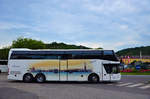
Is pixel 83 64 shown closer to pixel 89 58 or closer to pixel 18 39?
pixel 89 58

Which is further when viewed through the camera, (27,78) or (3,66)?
(3,66)

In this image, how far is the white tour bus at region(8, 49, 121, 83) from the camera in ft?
64.8

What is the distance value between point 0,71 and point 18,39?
908 centimetres

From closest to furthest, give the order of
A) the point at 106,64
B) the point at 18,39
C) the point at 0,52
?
the point at 106,64
the point at 18,39
the point at 0,52

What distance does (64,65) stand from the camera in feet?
65.8

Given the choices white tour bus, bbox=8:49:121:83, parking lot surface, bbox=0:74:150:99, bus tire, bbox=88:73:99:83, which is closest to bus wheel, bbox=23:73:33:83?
white tour bus, bbox=8:49:121:83

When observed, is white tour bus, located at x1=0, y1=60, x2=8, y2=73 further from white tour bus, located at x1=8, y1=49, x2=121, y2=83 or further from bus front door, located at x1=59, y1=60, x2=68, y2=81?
bus front door, located at x1=59, y1=60, x2=68, y2=81

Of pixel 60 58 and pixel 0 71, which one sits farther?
pixel 0 71

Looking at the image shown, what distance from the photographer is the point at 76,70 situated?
1994cm

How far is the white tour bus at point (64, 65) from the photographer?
19.8 meters

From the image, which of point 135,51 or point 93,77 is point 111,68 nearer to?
point 93,77

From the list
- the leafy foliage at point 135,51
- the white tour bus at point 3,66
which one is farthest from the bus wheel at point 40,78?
the leafy foliage at point 135,51

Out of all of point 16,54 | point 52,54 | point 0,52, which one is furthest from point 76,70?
point 0,52

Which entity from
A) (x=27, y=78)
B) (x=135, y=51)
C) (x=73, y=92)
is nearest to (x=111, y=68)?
(x=73, y=92)
